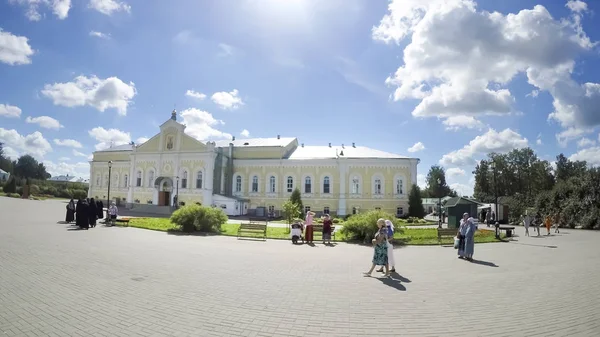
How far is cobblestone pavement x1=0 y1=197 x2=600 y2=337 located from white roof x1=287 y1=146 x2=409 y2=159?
104 ft

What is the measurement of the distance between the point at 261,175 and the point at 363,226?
3053cm

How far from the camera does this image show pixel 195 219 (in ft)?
63.7

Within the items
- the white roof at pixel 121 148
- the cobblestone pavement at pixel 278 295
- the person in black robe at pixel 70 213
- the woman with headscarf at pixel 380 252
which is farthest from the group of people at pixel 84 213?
the white roof at pixel 121 148

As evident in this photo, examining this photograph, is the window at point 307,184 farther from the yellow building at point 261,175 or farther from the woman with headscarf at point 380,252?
the woman with headscarf at point 380,252

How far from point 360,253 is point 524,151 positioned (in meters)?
75.4

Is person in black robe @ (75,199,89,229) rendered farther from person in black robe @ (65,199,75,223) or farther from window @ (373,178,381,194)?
window @ (373,178,381,194)

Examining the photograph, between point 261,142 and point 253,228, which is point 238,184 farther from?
point 253,228

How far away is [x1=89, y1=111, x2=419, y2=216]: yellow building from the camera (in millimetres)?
41719

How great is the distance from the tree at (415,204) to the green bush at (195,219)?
85.7 feet

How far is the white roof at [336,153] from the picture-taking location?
4316cm

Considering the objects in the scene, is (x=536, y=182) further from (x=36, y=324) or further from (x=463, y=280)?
(x=36, y=324)

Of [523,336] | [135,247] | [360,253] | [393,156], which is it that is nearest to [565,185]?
[393,156]

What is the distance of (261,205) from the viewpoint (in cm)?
4503

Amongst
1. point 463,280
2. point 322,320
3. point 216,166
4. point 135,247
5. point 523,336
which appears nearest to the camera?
point 523,336
